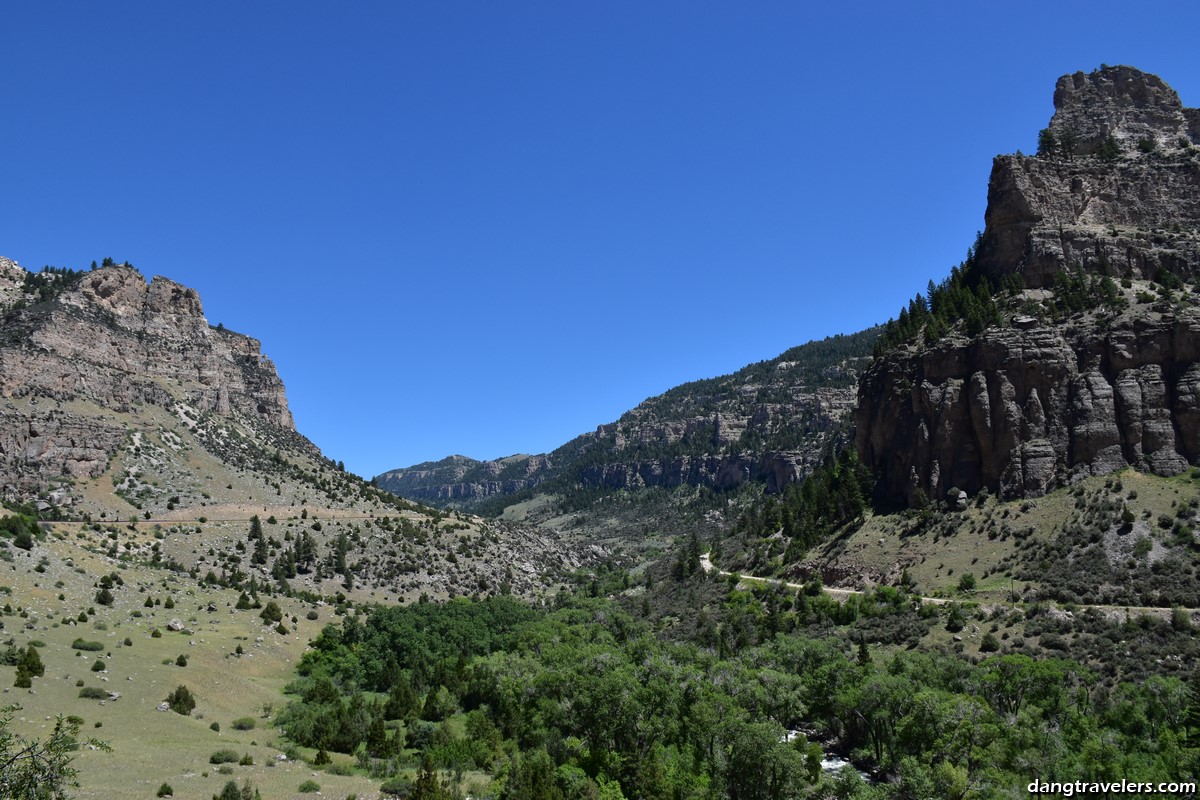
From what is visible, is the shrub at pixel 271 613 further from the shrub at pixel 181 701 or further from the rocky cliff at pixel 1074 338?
the rocky cliff at pixel 1074 338

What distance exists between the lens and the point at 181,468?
109 metres

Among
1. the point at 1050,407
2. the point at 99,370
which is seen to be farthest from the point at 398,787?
the point at 99,370

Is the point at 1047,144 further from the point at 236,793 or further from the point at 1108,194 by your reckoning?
the point at 236,793

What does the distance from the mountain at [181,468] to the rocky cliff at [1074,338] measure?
199ft

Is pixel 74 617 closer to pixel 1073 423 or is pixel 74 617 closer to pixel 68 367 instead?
pixel 68 367

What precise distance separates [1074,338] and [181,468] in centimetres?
12018

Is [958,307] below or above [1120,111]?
below

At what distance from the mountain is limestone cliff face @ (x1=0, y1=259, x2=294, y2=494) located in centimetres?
24

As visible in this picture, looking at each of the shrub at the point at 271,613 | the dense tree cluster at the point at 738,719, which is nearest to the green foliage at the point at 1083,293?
the dense tree cluster at the point at 738,719

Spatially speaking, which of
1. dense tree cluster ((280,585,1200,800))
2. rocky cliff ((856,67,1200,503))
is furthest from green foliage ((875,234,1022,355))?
dense tree cluster ((280,585,1200,800))

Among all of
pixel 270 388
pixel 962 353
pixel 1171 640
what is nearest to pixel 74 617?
pixel 1171 640

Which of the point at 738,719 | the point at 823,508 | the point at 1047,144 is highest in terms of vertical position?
the point at 1047,144

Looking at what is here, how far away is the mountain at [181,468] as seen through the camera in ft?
303

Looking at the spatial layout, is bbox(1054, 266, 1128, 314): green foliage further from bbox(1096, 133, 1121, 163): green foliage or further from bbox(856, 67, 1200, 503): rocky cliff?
bbox(1096, 133, 1121, 163): green foliage
